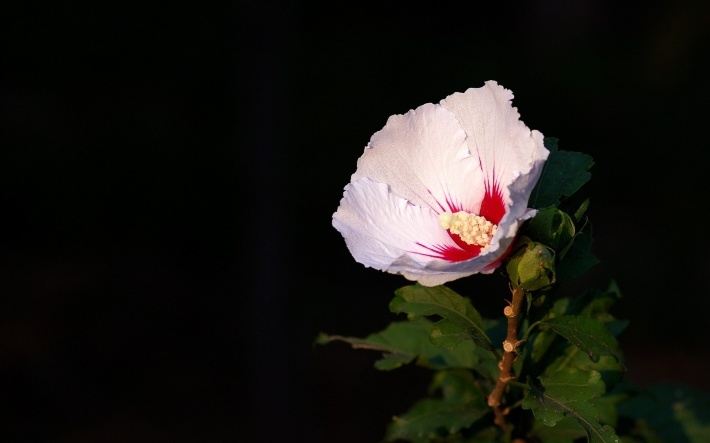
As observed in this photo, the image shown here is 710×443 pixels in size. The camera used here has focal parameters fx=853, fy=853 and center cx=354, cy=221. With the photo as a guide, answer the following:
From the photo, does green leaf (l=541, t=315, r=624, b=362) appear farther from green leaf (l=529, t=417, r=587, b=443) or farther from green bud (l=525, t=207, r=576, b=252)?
green leaf (l=529, t=417, r=587, b=443)

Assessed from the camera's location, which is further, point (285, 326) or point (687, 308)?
point (687, 308)

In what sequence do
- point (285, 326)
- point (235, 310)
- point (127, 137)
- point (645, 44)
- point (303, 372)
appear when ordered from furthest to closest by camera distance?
point (645, 44)
point (127, 137)
point (235, 310)
point (303, 372)
point (285, 326)

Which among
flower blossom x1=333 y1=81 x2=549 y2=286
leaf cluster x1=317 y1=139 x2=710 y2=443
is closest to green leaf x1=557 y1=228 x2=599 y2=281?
leaf cluster x1=317 y1=139 x2=710 y2=443

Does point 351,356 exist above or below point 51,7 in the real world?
below

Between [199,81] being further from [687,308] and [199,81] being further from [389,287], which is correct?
[687,308]

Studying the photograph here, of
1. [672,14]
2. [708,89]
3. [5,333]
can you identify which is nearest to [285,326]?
[5,333]

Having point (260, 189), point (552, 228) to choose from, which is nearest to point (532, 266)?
point (552, 228)

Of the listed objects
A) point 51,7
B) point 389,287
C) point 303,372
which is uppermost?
point 51,7

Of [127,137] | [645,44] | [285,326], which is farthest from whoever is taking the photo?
[645,44]
